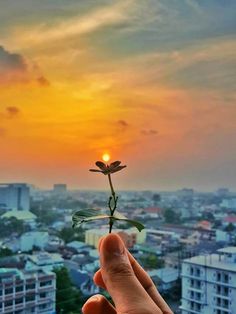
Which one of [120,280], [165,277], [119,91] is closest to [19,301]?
[165,277]

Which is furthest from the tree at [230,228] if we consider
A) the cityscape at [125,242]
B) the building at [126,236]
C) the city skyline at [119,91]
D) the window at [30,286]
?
the window at [30,286]

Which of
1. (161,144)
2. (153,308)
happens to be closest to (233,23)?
(161,144)

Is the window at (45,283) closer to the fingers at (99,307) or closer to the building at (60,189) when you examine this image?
the building at (60,189)

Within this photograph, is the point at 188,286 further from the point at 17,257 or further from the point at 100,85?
the point at 100,85

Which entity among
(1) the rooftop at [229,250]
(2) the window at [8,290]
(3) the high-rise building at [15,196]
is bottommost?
(2) the window at [8,290]

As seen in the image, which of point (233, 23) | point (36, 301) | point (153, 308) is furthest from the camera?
point (233, 23)

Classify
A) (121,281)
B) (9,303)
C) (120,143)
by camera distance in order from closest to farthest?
(121,281)
(9,303)
(120,143)

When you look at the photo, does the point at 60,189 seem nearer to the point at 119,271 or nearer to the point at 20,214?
the point at 20,214
